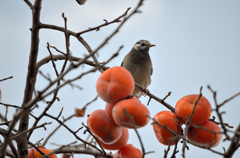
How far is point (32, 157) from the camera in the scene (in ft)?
8.96

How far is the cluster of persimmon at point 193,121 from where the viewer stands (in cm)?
226

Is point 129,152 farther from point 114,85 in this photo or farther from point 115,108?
→ point 114,85

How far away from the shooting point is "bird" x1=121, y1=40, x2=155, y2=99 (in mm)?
5395

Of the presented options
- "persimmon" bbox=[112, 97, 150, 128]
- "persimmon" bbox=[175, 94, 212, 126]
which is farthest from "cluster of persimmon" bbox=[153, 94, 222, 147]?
"persimmon" bbox=[112, 97, 150, 128]

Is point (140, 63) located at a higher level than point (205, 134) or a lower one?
higher

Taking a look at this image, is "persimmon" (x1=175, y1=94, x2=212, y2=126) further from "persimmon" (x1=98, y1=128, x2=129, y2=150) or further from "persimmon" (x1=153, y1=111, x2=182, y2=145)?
"persimmon" (x1=98, y1=128, x2=129, y2=150)

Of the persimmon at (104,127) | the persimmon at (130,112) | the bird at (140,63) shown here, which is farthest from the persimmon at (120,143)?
the bird at (140,63)

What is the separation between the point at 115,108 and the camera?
2111 millimetres

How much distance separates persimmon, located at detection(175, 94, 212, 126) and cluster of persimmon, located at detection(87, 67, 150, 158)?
12.8 inches

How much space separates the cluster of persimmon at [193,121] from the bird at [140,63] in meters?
2.82

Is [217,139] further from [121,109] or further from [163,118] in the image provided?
[121,109]

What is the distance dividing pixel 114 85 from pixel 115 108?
0.54ft

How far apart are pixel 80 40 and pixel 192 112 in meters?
1.37

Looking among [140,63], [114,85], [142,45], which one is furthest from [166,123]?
[142,45]
